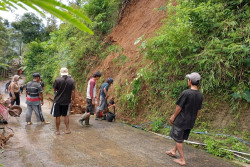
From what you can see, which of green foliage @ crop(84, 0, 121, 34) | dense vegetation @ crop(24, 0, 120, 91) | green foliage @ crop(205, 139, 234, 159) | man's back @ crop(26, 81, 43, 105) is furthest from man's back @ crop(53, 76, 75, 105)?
green foliage @ crop(84, 0, 121, 34)

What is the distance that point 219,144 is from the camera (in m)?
4.35

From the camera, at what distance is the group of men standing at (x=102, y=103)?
3.51 m

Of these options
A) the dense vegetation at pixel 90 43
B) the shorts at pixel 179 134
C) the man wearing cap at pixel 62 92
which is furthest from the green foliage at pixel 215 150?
the dense vegetation at pixel 90 43

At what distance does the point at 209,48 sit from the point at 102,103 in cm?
409

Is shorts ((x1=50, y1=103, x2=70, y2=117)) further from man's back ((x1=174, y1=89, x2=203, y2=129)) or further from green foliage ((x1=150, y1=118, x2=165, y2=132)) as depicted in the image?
man's back ((x1=174, y1=89, x2=203, y2=129))

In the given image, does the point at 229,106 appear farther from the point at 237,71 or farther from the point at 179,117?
the point at 179,117

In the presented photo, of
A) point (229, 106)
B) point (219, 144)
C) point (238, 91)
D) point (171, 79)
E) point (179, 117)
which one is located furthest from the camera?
point (171, 79)

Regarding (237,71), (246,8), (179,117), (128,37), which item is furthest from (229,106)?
(128,37)

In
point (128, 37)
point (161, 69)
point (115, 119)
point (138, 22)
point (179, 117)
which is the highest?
point (138, 22)

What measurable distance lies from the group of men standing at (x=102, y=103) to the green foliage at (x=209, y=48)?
5.86ft

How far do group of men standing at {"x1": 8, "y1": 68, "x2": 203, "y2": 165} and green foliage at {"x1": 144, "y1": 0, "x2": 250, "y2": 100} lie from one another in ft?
5.86

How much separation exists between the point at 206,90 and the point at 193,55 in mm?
1073

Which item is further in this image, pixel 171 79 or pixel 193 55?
pixel 171 79

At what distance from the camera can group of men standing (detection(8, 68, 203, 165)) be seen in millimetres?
3506
